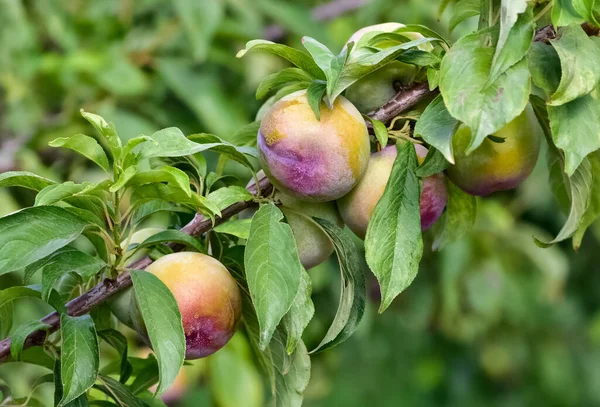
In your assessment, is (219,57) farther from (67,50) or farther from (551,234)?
(551,234)

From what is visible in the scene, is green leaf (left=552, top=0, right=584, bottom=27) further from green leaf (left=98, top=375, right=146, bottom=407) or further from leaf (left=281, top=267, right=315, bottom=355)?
green leaf (left=98, top=375, right=146, bottom=407)

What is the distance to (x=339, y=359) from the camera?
3.02 meters

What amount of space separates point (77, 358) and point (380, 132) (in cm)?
28

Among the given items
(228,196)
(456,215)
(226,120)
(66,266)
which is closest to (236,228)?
(228,196)

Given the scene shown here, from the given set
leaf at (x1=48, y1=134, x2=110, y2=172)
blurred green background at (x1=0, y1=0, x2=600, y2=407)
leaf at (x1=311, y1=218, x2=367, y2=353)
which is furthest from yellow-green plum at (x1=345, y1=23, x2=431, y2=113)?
blurred green background at (x1=0, y1=0, x2=600, y2=407)

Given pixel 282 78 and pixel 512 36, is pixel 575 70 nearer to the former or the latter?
pixel 512 36

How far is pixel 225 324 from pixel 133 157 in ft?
0.47

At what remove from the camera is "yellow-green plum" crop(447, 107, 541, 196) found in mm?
684

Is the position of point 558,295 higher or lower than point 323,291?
lower

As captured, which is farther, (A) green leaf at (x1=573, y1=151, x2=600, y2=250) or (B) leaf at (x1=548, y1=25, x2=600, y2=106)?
(A) green leaf at (x1=573, y1=151, x2=600, y2=250)

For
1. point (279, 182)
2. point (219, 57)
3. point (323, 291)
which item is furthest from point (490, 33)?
point (323, 291)

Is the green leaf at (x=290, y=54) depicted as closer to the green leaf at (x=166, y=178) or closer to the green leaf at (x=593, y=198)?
the green leaf at (x=166, y=178)

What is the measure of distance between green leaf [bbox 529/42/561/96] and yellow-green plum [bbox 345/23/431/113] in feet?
0.32

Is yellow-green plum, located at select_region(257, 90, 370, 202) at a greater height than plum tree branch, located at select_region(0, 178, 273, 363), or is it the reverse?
yellow-green plum, located at select_region(257, 90, 370, 202)
